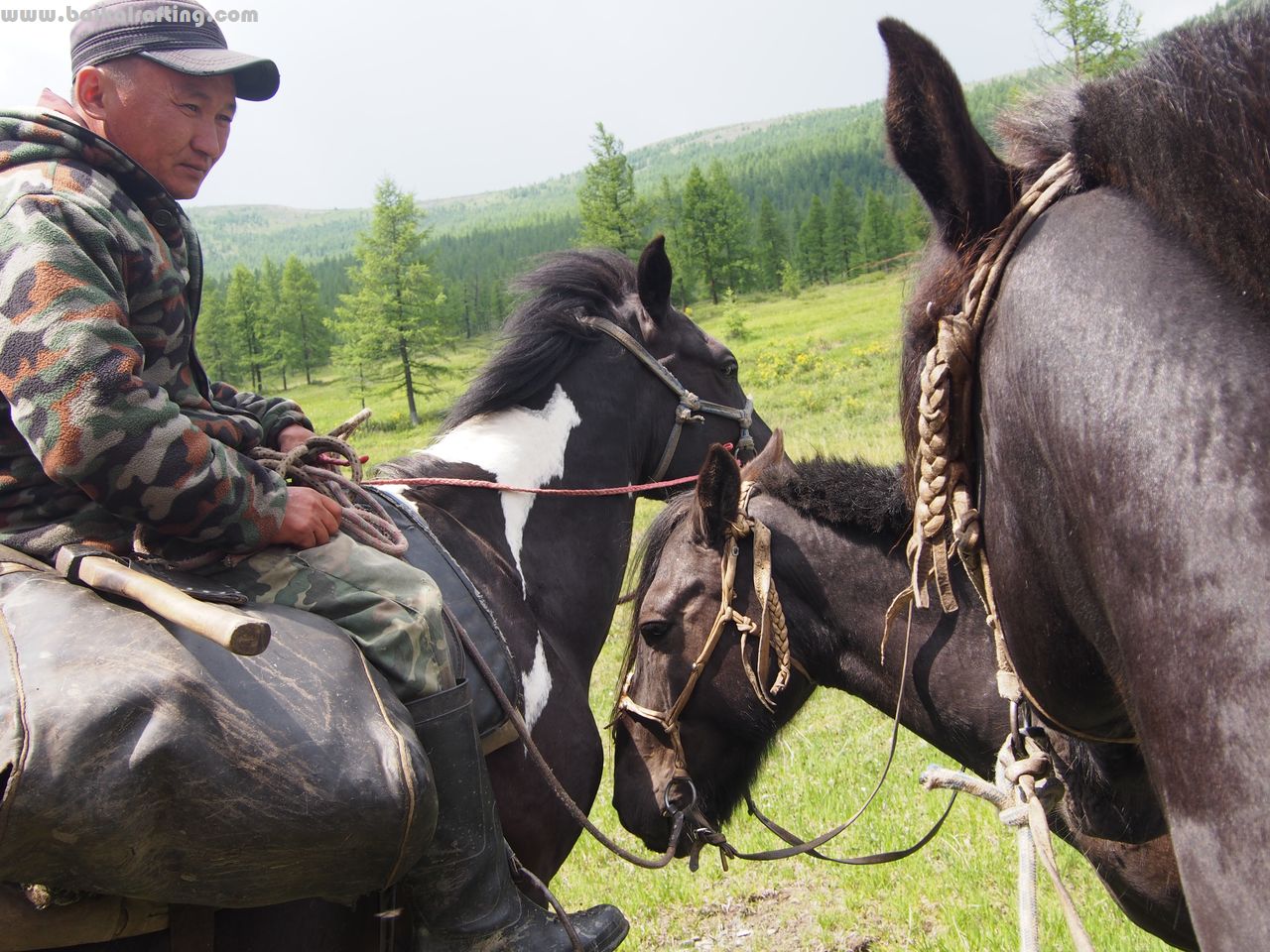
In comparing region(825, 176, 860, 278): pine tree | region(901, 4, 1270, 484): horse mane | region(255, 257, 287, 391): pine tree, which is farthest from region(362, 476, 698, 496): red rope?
region(825, 176, 860, 278): pine tree

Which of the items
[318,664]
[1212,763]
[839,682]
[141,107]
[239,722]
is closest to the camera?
[1212,763]

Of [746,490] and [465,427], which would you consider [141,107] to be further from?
[746,490]

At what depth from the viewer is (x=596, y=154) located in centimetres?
4878

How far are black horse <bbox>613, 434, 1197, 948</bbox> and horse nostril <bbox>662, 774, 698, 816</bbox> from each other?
0.01 m

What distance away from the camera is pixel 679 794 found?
373cm

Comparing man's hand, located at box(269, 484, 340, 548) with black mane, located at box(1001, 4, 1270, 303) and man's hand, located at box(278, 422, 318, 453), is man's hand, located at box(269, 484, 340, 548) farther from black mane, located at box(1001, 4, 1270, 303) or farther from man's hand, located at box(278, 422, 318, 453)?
black mane, located at box(1001, 4, 1270, 303)

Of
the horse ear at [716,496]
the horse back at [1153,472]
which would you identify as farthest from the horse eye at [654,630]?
the horse back at [1153,472]

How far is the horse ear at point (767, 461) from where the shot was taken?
12.5 ft

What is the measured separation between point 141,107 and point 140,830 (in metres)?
1.74

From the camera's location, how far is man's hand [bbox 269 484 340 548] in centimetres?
230

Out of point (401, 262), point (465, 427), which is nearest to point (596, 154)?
point (401, 262)

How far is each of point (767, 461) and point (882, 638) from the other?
3.08 ft

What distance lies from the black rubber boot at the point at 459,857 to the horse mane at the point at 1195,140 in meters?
1.73

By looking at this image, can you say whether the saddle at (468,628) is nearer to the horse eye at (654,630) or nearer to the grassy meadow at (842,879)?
the horse eye at (654,630)
